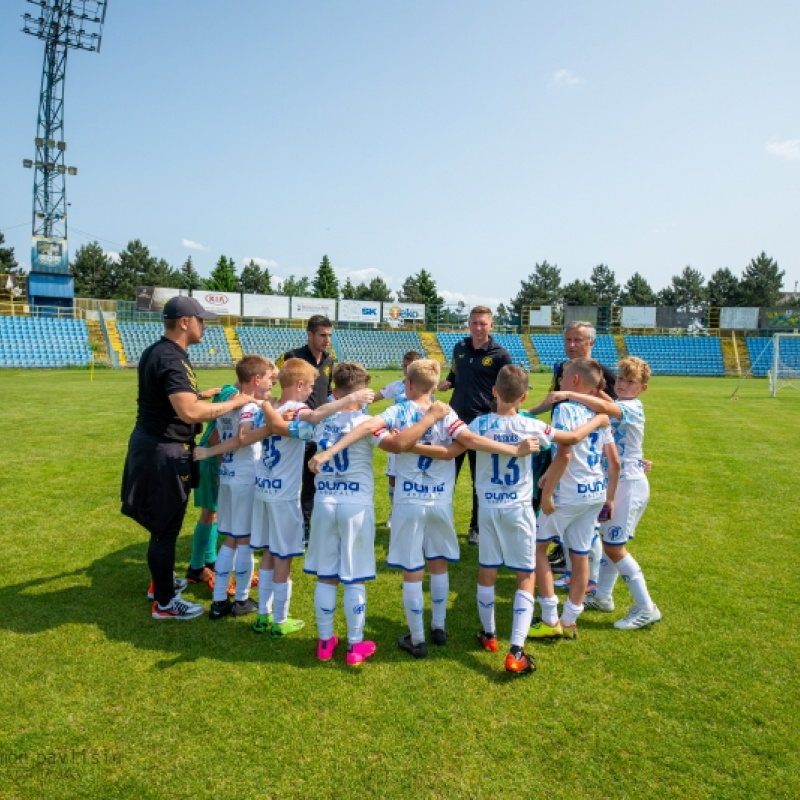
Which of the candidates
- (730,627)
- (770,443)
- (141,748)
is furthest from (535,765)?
(770,443)

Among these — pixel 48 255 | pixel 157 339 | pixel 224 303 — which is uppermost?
pixel 48 255

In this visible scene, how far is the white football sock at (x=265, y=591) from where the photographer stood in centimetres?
451

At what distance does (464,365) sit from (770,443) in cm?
1068

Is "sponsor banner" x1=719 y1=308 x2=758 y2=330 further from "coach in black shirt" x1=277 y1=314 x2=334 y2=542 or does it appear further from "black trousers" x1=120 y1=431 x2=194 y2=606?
"black trousers" x1=120 y1=431 x2=194 y2=606

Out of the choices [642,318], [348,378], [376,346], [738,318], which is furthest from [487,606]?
[738,318]

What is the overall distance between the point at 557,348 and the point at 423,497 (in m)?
51.2

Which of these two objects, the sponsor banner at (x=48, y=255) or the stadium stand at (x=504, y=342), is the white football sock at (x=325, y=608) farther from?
the sponsor banner at (x=48, y=255)

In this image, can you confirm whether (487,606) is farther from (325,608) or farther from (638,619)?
(638,619)

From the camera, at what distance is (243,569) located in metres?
4.82

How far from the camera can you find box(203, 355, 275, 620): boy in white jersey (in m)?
4.69

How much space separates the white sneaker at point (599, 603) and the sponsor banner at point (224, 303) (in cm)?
4415

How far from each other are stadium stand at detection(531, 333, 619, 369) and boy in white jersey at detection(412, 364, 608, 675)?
4890cm

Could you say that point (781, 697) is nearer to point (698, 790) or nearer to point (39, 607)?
point (698, 790)

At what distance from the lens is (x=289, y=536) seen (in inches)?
172
